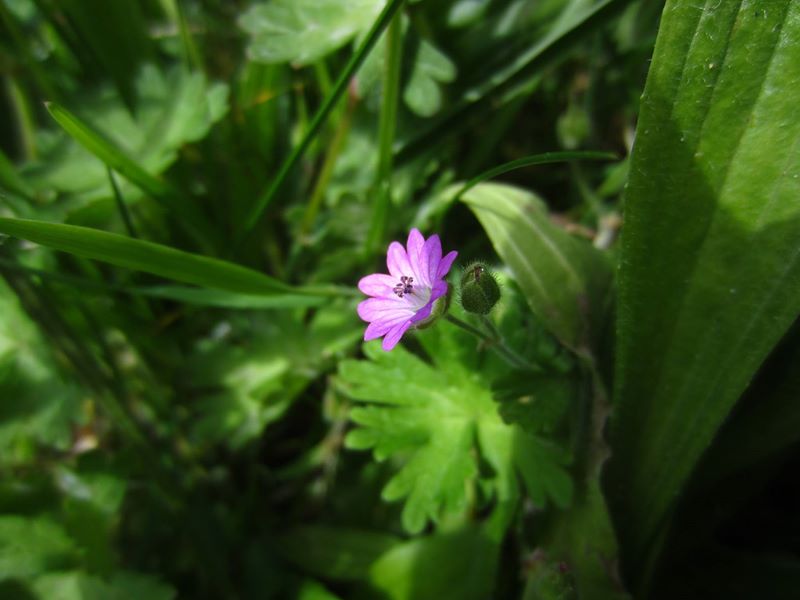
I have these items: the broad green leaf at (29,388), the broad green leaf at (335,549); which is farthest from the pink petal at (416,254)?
the broad green leaf at (29,388)

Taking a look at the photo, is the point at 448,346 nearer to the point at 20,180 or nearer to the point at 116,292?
the point at 116,292

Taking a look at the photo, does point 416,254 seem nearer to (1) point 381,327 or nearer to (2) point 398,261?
(2) point 398,261

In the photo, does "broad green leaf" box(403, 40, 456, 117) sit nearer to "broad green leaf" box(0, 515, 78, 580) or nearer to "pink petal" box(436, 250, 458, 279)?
"pink petal" box(436, 250, 458, 279)

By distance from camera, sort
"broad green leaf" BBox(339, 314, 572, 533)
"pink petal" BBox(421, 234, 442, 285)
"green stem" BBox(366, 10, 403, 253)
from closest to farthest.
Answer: "pink petal" BBox(421, 234, 442, 285), "broad green leaf" BBox(339, 314, 572, 533), "green stem" BBox(366, 10, 403, 253)

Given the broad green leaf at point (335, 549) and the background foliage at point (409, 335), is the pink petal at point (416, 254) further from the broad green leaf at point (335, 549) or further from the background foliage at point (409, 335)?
the broad green leaf at point (335, 549)

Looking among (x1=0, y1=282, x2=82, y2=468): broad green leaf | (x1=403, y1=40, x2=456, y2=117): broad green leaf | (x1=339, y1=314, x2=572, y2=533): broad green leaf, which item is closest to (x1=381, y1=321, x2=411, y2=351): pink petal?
(x1=339, y1=314, x2=572, y2=533): broad green leaf

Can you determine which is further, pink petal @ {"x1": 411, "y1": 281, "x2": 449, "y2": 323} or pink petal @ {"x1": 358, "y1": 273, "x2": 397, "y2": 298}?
pink petal @ {"x1": 358, "y1": 273, "x2": 397, "y2": 298}

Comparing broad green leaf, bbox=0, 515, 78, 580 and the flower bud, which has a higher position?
the flower bud

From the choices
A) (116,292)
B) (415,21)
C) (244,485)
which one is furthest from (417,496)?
(415,21)
